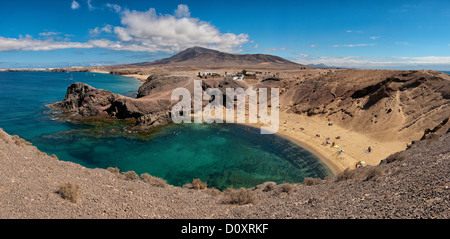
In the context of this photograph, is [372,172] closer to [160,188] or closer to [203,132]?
[160,188]

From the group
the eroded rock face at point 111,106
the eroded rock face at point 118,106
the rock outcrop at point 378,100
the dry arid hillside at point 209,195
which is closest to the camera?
the dry arid hillside at point 209,195

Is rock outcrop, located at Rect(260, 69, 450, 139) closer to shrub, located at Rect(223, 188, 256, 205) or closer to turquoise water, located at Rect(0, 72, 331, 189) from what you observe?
turquoise water, located at Rect(0, 72, 331, 189)

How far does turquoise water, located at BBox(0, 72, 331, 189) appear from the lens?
757 inches

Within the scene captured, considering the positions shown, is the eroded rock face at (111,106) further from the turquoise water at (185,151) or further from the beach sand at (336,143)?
the beach sand at (336,143)

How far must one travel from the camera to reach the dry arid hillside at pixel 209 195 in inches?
292

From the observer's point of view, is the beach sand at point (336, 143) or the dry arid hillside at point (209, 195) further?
the beach sand at point (336, 143)

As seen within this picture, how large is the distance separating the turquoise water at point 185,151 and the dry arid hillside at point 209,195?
611 cm

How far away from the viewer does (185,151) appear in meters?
24.0

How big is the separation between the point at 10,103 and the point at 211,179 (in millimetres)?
53593

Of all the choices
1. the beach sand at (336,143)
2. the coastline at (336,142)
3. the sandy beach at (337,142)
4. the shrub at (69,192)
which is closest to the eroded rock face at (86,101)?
the coastline at (336,142)

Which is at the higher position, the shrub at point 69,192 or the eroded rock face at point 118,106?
the eroded rock face at point 118,106

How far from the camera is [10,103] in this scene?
149 ft

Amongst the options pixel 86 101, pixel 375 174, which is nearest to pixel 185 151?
pixel 375 174

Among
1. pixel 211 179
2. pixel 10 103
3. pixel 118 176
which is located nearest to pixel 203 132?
pixel 211 179
